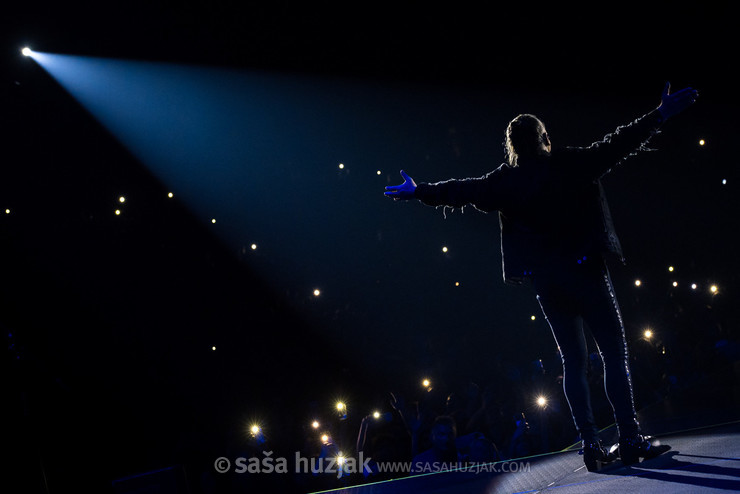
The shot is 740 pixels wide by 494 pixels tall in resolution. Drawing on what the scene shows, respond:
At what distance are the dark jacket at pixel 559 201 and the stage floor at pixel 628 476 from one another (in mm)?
781

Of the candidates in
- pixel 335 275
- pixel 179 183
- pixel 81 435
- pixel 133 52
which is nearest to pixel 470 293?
pixel 335 275

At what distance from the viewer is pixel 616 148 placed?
179 centimetres

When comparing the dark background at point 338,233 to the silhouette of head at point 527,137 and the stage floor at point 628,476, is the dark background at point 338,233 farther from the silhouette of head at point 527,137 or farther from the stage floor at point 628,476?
the silhouette of head at point 527,137

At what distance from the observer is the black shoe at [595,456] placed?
1.77 metres

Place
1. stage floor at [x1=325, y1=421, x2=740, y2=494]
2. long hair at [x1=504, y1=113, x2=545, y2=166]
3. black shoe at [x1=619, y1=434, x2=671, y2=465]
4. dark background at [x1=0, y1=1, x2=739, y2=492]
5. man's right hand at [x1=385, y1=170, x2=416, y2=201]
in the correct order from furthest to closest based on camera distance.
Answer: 1. dark background at [x1=0, y1=1, x2=739, y2=492]
2. man's right hand at [x1=385, y1=170, x2=416, y2=201]
3. long hair at [x1=504, y1=113, x2=545, y2=166]
4. black shoe at [x1=619, y1=434, x2=671, y2=465]
5. stage floor at [x1=325, y1=421, x2=740, y2=494]

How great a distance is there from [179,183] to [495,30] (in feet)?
20.8

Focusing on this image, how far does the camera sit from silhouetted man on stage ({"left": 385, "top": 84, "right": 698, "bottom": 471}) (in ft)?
5.82

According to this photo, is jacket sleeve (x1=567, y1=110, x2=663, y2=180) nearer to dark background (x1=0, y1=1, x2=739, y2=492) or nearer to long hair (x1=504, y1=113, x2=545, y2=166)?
long hair (x1=504, y1=113, x2=545, y2=166)

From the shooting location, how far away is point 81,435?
6.84ft

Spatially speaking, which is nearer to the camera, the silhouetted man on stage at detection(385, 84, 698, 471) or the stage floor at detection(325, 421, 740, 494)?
the stage floor at detection(325, 421, 740, 494)

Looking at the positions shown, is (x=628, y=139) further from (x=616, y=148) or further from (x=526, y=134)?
(x=526, y=134)

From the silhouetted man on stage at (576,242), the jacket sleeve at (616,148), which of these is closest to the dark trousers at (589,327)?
the silhouetted man on stage at (576,242)

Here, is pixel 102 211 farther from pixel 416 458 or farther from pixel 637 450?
pixel 637 450

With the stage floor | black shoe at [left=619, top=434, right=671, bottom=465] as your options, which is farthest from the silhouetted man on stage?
the stage floor
